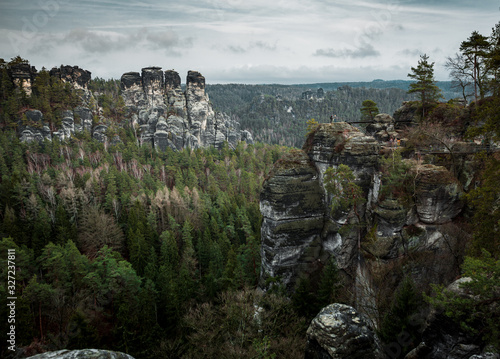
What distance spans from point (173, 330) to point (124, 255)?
21.7 metres

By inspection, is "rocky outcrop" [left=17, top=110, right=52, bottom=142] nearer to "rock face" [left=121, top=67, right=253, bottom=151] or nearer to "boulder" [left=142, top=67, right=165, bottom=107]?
"rock face" [left=121, top=67, right=253, bottom=151]

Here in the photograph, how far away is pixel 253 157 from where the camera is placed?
94438mm

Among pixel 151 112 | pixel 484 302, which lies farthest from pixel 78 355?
pixel 151 112

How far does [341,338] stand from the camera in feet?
40.7

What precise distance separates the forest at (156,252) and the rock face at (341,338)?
2356 millimetres

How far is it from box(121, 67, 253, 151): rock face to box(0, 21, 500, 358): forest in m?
19.7

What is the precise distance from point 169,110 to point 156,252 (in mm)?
79788

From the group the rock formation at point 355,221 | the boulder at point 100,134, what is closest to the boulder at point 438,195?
the rock formation at point 355,221

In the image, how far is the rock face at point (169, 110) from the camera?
10062 centimetres

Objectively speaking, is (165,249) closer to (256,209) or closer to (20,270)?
(20,270)

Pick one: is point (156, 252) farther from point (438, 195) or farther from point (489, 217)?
point (489, 217)


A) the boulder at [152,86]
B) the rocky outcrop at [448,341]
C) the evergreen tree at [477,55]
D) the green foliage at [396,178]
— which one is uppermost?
the boulder at [152,86]

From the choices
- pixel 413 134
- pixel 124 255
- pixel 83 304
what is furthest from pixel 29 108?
pixel 413 134

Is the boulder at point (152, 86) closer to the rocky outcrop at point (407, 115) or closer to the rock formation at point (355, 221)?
the rocky outcrop at point (407, 115)
